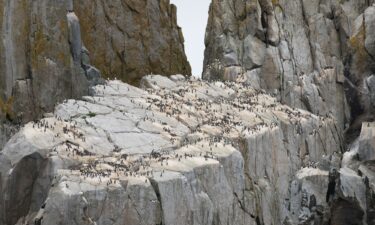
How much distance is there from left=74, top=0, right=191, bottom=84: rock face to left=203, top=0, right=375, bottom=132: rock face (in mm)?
9657

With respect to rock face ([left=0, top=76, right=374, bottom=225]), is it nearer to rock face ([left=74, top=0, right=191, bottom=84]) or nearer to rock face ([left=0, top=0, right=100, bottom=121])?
rock face ([left=0, top=0, right=100, bottom=121])

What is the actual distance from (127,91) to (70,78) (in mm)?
7275

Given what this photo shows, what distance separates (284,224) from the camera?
6575 centimetres

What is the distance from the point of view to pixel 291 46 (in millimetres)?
93875

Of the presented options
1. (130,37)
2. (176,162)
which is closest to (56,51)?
(130,37)

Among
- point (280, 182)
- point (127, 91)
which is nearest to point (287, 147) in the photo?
point (280, 182)

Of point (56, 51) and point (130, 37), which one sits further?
point (130, 37)

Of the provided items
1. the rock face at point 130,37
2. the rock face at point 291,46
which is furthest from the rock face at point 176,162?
the rock face at point 291,46

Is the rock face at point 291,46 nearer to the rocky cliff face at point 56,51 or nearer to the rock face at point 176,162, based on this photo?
the rock face at point 176,162

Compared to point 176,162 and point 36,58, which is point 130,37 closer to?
point 36,58

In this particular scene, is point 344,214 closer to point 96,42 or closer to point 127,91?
point 127,91

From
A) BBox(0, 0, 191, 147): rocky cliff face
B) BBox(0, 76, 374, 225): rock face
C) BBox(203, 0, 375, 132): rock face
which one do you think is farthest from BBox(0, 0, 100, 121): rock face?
BBox(203, 0, 375, 132): rock face

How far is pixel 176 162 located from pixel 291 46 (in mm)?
46254

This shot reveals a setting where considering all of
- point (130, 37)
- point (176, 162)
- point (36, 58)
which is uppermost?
point (130, 37)
